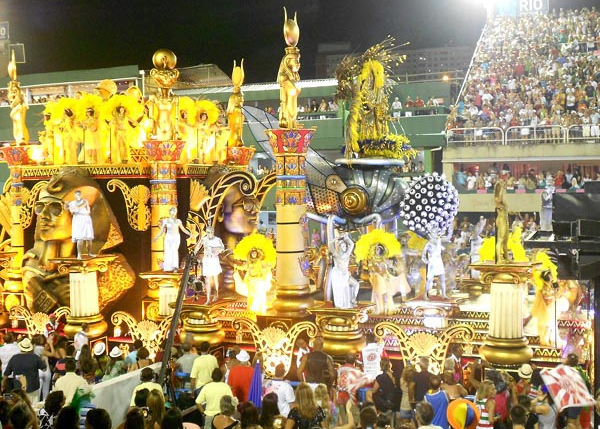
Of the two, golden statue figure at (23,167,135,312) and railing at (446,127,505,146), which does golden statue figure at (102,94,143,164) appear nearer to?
golden statue figure at (23,167,135,312)

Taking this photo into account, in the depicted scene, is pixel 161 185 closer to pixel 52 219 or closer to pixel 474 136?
pixel 52 219

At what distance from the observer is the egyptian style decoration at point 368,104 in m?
15.7

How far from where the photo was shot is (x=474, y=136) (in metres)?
27.3

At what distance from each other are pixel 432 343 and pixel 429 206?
2.79 metres

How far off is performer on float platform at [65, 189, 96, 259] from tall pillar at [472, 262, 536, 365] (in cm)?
756

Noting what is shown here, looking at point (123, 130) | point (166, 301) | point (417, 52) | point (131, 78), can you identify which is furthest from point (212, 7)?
point (166, 301)

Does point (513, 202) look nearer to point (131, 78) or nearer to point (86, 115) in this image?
point (86, 115)

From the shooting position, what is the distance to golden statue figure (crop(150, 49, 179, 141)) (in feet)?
51.2

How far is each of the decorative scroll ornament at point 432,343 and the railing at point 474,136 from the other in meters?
15.4

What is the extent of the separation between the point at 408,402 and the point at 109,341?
7445mm

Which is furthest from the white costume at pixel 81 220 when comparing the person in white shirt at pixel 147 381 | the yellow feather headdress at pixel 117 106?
the person in white shirt at pixel 147 381

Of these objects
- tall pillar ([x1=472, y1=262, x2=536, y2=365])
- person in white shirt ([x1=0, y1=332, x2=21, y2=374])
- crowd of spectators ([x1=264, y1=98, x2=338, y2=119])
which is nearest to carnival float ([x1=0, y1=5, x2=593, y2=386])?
tall pillar ([x1=472, y1=262, x2=536, y2=365])

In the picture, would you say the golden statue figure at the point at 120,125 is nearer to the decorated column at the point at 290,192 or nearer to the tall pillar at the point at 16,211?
the tall pillar at the point at 16,211

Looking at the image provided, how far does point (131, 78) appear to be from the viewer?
34438 mm
